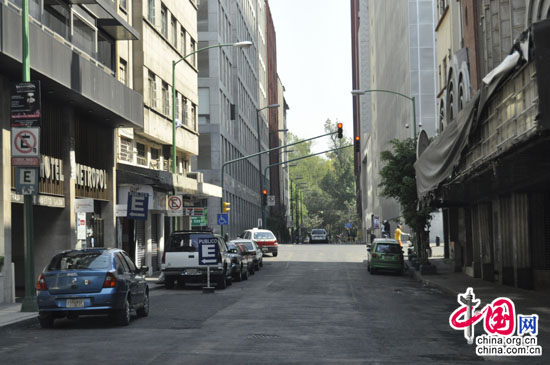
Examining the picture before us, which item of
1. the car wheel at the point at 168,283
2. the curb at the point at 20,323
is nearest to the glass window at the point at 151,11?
the car wheel at the point at 168,283

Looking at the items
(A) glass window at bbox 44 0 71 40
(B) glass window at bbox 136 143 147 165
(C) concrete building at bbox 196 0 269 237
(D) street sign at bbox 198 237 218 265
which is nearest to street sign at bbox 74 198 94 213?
(D) street sign at bbox 198 237 218 265

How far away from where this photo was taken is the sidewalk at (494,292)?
57.7ft

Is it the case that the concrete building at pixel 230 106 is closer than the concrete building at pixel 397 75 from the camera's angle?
Yes

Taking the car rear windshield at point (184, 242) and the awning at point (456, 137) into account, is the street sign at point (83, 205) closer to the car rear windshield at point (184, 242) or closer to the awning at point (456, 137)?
the car rear windshield at point (184, 242)

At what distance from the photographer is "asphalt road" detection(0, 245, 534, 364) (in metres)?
12.1

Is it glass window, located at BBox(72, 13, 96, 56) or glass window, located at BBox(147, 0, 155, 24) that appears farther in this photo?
glass window, located at BBox(147, 0, 155, 24)

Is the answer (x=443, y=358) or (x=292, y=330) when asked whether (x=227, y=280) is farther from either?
(x=443, y=358)

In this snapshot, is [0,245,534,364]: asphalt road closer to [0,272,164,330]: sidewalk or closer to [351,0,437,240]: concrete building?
[0,272,164,330]: sidewalk

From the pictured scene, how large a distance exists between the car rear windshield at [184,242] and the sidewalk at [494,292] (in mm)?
8244

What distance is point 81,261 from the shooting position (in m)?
16.6

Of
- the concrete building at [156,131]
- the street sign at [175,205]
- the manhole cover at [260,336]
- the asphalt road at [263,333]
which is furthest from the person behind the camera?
the concrete building at [156,131]

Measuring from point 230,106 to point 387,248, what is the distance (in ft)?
111

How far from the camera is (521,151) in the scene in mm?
16734

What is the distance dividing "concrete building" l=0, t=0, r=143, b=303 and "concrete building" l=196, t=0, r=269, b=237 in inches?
1070
